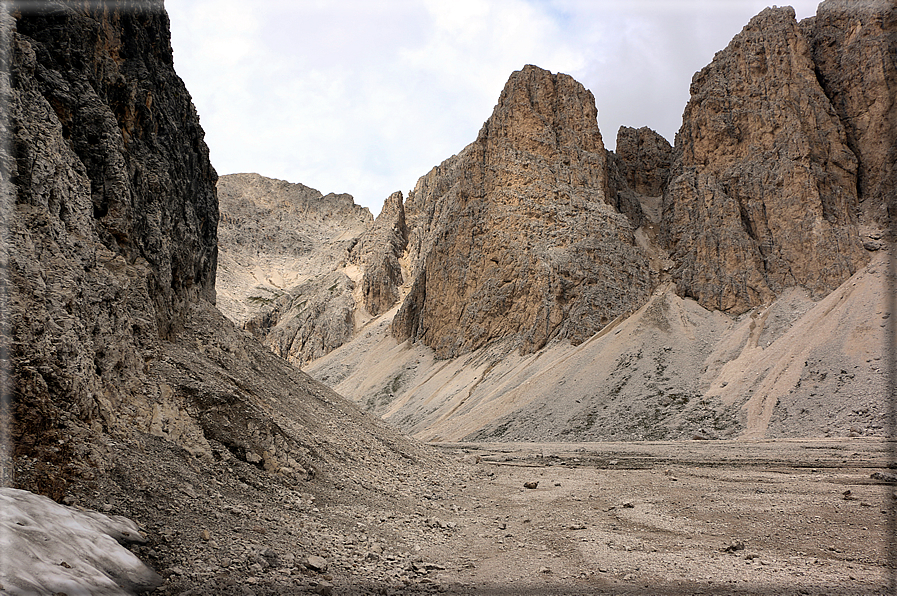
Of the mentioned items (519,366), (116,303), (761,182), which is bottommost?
(519,366)

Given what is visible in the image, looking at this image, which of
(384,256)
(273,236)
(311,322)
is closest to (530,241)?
(384,256)

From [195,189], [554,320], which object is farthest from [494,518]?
[554,320]

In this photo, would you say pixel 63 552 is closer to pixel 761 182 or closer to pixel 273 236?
pixel 761 182

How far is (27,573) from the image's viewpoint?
4.78m

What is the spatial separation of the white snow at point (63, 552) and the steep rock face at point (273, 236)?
105 meters

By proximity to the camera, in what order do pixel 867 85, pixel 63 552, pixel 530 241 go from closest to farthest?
pixel 63 552, pixel 867 85, pixel 530 241

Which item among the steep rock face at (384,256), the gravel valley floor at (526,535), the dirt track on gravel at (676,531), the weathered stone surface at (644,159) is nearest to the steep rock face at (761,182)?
the weathered stone surface at (644,159)

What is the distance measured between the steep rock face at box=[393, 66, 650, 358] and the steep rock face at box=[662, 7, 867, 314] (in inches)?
284

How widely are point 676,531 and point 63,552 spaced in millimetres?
11073

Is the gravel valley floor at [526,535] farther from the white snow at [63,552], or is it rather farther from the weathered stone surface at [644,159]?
the weathered stone surface at [644,159]

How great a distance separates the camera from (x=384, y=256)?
97500mm

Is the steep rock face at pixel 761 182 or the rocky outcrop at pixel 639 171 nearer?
the steep rock face at pixel 761 182

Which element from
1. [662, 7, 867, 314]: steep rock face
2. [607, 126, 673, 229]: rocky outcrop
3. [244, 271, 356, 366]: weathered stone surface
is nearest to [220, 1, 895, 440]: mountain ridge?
[662, 7, 867, 314]: steep rock face

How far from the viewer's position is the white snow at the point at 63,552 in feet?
15.8
